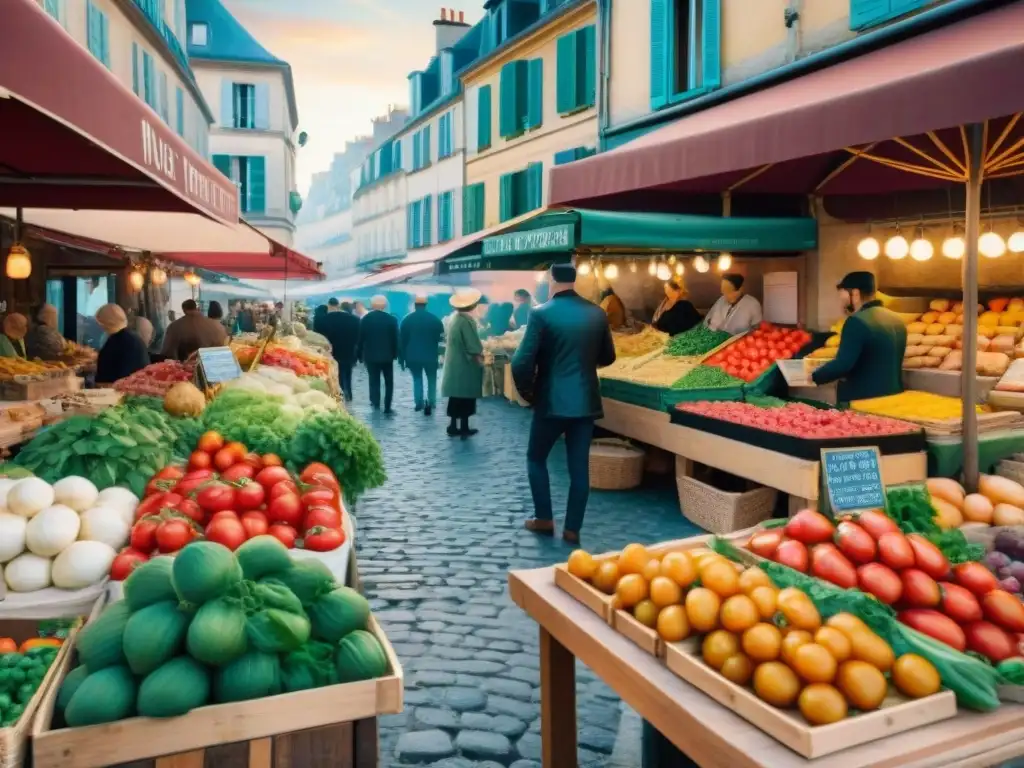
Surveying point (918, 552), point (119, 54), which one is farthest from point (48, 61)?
point (119, 54)

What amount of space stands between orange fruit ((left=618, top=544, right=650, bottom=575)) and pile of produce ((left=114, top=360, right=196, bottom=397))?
12.6 feet

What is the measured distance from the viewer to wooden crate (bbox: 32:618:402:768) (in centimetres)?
220

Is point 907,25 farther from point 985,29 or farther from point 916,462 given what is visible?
point 916,462

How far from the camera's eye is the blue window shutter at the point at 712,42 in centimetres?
1130

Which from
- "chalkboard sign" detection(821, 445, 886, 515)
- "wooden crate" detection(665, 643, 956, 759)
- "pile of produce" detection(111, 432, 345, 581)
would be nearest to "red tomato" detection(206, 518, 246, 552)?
"pile of produce" detection(111, 432, 345, 581)

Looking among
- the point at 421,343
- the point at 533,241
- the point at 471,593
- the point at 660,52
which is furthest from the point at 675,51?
the point at 471,593

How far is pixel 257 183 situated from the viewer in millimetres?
34500

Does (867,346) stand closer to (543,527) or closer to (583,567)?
(543,527)

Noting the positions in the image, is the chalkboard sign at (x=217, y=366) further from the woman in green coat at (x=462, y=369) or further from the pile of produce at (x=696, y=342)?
the woman in green coat at (x=462, y=369)

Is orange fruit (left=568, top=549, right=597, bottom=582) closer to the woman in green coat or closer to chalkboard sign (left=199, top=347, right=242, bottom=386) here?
chalkboard sign (left=199, top=347, right=242, bottom=386)

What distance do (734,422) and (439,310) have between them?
28.0 m

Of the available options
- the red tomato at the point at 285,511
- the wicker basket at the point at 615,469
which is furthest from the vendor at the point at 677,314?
the red tomato at the point at 285,511

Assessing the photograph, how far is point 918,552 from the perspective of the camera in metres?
2.87

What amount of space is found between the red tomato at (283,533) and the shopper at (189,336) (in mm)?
7532
